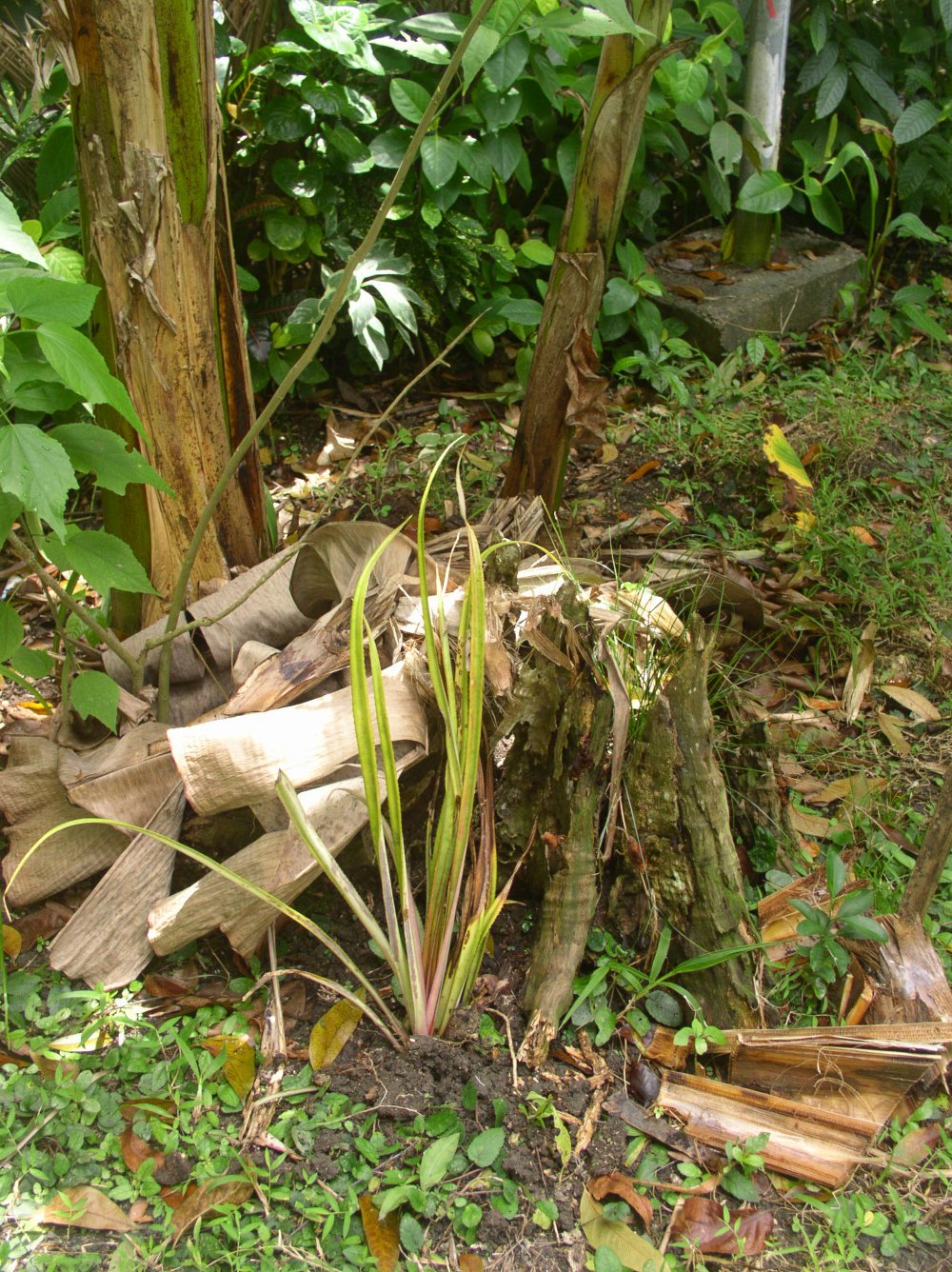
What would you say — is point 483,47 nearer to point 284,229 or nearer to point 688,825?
point 284,229

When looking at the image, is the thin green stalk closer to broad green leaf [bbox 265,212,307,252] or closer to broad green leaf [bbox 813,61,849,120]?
broad green leaf [bbox 265,212,307,252]

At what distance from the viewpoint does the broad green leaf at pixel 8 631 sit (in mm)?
1575

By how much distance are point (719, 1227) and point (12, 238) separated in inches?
63.8

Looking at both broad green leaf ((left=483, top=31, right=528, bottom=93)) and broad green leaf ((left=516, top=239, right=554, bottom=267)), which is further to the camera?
broad green leaf ((left=516, top=239, right=554, bottom=267))

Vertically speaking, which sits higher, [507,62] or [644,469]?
[507,62]

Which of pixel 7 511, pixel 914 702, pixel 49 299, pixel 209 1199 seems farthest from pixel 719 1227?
pixel 49 299

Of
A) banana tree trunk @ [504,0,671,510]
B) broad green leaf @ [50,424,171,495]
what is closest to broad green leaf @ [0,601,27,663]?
broad green leaf @ [50,424,171,495]

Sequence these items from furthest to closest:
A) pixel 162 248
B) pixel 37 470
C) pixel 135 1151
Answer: pixel 162 248, pixel 135 1151, pixel 37 470

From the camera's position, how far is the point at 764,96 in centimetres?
343

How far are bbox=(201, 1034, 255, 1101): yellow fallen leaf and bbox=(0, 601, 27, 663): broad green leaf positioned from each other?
2.21 ft

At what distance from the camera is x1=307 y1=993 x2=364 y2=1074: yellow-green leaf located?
5.06 ft

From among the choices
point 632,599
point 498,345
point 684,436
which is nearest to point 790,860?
point 632,599

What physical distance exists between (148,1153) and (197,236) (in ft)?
5.05

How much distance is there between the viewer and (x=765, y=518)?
268cm
